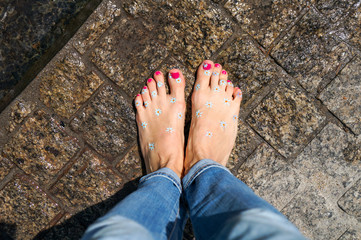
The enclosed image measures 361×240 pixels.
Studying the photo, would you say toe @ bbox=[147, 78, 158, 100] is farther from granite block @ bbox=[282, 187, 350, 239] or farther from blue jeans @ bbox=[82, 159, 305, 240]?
granite block @ bbox=[282, 187, 350, 239]

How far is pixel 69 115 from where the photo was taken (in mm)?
1694

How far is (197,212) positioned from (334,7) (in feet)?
4.83

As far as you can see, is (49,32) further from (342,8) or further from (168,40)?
(342,8)

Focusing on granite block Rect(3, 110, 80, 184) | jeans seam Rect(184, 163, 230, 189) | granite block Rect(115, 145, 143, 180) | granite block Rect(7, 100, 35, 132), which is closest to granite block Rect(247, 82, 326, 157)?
jeans seam Rect(184, 163, 230, 189)

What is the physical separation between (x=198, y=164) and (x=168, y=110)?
1.46ft

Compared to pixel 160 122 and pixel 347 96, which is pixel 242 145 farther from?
pixel 347 96

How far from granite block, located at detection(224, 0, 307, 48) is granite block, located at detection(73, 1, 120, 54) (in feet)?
2.38

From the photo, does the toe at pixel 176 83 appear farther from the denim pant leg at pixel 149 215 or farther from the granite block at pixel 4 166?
the granite block at pixel 4 166

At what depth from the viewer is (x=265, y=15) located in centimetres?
159

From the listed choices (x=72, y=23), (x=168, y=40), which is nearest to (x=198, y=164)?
(x=168, y=40)

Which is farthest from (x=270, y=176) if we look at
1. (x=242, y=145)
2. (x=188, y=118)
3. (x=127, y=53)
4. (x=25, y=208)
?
(x=25, y=208)

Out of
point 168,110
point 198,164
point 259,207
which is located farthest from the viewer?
point 168,110

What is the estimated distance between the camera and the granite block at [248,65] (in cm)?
163

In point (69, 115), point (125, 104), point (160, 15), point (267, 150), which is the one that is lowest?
point (69, 115)
